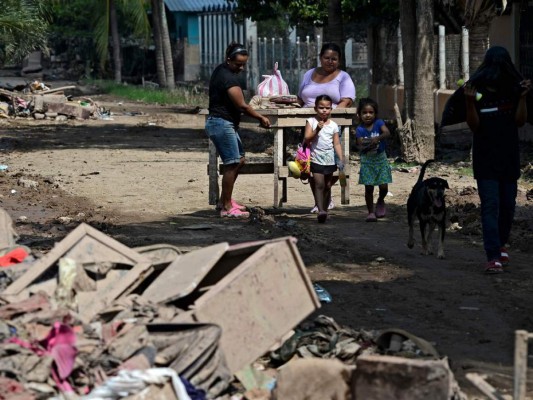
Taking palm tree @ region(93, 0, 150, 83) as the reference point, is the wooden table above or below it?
below

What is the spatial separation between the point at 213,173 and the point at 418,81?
21.9 feet

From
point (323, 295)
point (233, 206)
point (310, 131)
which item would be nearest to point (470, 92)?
point (323, 295)

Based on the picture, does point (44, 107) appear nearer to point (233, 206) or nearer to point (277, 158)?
point (277, 158)

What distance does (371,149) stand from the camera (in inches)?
493

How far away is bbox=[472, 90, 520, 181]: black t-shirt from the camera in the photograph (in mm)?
9680

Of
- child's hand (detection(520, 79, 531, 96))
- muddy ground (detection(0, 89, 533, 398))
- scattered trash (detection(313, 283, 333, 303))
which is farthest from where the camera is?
child's hand (detection(520, 79, 531, 96))

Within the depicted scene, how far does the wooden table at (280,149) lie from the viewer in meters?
13.0

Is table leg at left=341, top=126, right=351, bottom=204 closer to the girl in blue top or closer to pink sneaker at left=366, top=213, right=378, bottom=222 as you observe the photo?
the girl in blue top

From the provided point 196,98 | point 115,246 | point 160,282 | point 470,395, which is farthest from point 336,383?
point 196,98

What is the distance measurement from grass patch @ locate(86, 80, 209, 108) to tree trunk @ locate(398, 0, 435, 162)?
17.1 meters

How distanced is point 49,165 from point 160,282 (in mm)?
13051

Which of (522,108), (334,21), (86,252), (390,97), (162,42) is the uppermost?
(162,42)

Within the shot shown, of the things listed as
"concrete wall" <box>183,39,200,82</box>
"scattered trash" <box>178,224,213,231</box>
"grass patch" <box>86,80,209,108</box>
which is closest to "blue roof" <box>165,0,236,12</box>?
"concrete wall" <box>183,39,200,82</box>

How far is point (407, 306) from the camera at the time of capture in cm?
855
